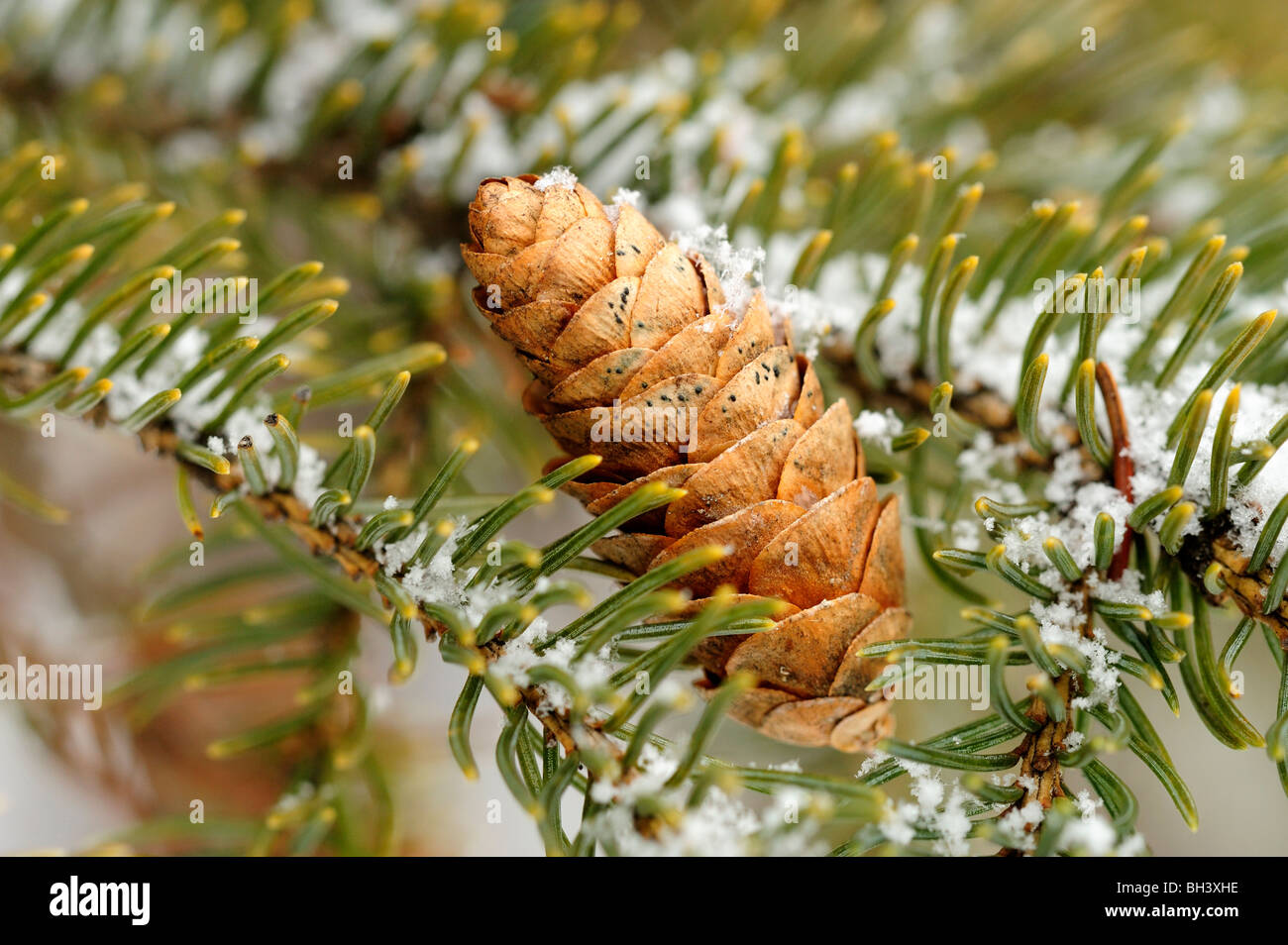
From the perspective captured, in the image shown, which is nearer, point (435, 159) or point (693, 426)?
point (693, 426)

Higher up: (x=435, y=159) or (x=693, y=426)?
(x=435, y=159)

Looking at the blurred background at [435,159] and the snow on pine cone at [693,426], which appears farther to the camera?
the blurred background at [435,159]
